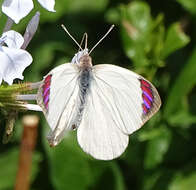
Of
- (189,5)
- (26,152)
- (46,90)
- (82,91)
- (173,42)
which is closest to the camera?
(46,90)

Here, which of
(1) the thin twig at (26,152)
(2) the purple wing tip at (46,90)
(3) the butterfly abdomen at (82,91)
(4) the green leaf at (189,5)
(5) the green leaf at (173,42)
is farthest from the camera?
(4) the green leaf at (189,5)

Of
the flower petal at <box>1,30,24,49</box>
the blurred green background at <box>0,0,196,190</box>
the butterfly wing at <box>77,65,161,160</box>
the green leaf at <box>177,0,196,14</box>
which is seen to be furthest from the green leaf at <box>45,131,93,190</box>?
the flower petal at <box>1,30,24,49</box>

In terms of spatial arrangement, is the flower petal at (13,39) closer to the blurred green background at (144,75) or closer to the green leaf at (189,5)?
the blurred green background at (144,75)

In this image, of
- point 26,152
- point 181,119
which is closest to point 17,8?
point 26,152

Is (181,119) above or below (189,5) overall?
below

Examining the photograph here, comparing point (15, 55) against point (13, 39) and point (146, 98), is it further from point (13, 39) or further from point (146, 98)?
point (146, 98)

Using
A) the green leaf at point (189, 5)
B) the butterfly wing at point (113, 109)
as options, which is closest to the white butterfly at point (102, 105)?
the butterfly wing at point (113, 109)

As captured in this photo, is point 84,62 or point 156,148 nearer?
point 84,62

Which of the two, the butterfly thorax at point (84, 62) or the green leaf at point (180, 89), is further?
the green leaf at point (180, 89)

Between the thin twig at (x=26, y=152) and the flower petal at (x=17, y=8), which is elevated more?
the flower petal at (x=17, y=8)
